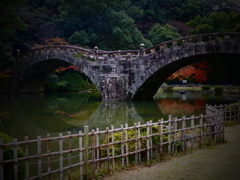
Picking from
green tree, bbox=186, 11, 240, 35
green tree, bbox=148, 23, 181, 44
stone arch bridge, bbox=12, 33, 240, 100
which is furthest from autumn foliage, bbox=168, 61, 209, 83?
stone arch bridge, bbox=12, 33, 240, 100

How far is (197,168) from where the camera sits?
466cm

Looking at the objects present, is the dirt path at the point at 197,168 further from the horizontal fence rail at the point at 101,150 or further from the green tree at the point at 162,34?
the green tree at the point at 162,34

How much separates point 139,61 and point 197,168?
13.6 meters

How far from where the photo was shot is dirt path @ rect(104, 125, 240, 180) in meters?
4.31

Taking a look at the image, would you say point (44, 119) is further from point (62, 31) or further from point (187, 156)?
point (62, 31)

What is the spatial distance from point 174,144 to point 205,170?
120 cm

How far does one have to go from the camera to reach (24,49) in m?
29.1

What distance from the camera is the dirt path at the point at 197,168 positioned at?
14.1 ft

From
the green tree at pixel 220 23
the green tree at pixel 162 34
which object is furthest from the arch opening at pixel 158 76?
the green tree at pixel 162 34

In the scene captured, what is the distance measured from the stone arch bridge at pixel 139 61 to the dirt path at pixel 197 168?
34.1 ft

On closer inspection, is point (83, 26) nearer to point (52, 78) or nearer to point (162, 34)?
point (52, 78)

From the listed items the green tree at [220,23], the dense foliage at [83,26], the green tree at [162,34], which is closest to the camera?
the dense foliage at [83,26]

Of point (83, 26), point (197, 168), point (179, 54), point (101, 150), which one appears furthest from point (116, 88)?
point (83, 26)

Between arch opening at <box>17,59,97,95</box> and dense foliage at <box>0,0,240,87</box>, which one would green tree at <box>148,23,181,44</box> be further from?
arch opening at <box>17,59,97,95</box>
